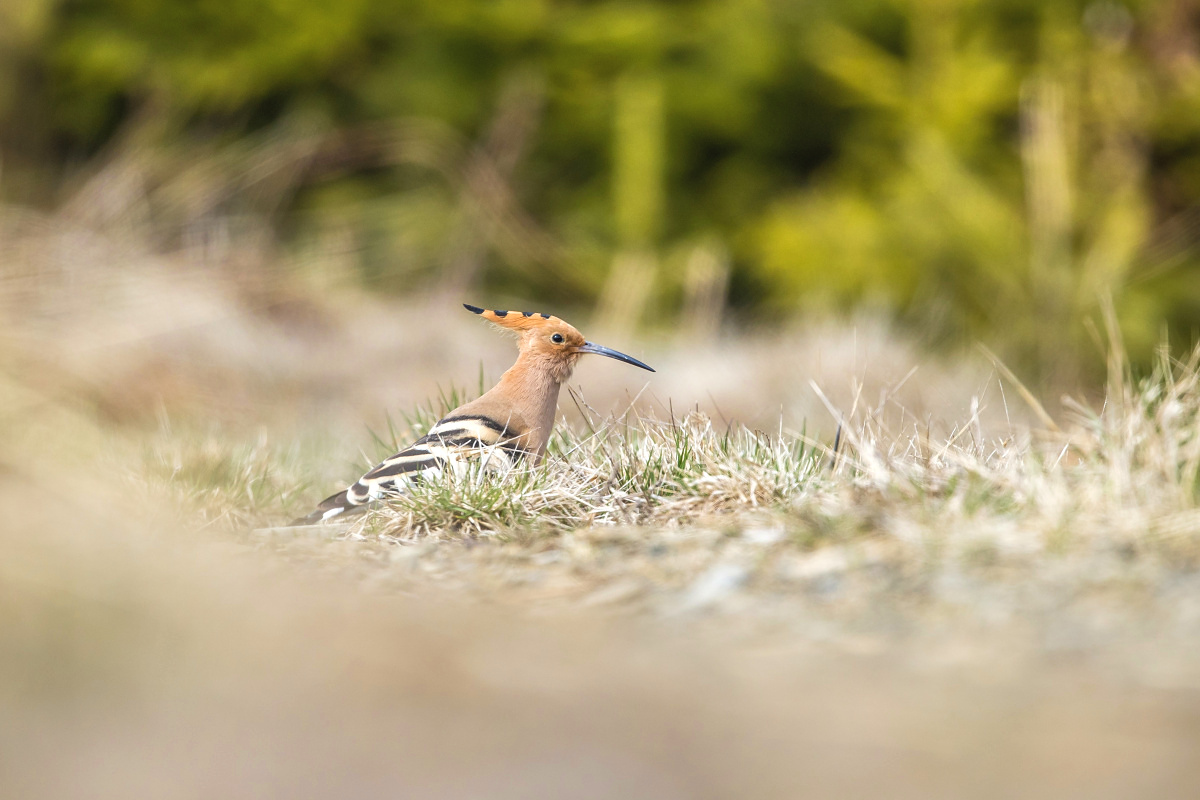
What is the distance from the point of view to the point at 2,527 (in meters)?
2.61

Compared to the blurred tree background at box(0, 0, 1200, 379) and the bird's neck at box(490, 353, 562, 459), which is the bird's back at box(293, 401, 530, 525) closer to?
the bird's neck at box(490, 353, 562, 459)

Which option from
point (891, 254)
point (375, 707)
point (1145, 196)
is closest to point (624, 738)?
point (375, 707)

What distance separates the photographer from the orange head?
12.6 feet

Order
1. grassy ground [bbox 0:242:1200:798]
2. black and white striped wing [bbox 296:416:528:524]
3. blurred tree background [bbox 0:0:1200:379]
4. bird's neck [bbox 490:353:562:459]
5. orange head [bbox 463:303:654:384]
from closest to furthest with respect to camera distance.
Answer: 1. grassy ground [bbox 0:242:1200:798]
2. black and white striped wing [bbox 296:416:528:524]
3. bird's neck [bbox 490:353:562:459]
4. orange head [bbox 463:303:654:384]
5. blurred tree background [bbox 0:0:1200:379]

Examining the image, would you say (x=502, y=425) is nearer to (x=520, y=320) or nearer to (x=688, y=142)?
(x=520, y=320)

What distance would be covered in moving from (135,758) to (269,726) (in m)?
0.22

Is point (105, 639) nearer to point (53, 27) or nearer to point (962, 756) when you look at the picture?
point (962, 756)

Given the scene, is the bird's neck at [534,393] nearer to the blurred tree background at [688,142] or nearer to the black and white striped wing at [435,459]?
the black and white striped wing at [435,459]

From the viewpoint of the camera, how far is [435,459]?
347 centimetres

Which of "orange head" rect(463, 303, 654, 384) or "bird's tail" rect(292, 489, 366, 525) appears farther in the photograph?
"orange head" rect(463, 303, 654, 384)

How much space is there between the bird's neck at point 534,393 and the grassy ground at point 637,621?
0.12 metres

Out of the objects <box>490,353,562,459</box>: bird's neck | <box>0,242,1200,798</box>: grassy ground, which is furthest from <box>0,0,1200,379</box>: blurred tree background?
<box>0,242,1200,798</box>: grassy ground

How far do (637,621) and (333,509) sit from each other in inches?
53.3

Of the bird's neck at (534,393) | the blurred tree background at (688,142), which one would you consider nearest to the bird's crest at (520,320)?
the bird's neck at (534,393)
